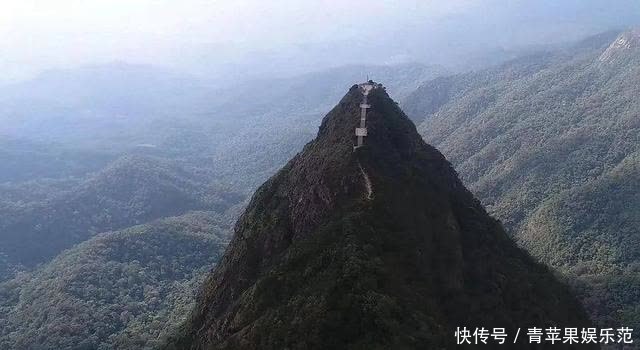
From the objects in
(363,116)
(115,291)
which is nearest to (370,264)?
(363,116)

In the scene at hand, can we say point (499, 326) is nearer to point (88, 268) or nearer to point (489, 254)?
point (489, 254)

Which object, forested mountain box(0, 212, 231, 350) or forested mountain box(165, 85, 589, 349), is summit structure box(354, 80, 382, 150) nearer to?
forested mountain box(165, 85, 589, 349)

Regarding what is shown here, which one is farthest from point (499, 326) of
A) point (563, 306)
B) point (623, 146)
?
point (623, 146)

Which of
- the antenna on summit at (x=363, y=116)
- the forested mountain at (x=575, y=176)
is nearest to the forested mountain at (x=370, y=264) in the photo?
the antenna on summit at (x=363, y=116)

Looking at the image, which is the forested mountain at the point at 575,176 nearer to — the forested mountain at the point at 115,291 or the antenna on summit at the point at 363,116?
the antenna on summit at the point at 363,116

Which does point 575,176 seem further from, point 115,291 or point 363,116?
point 115,291
